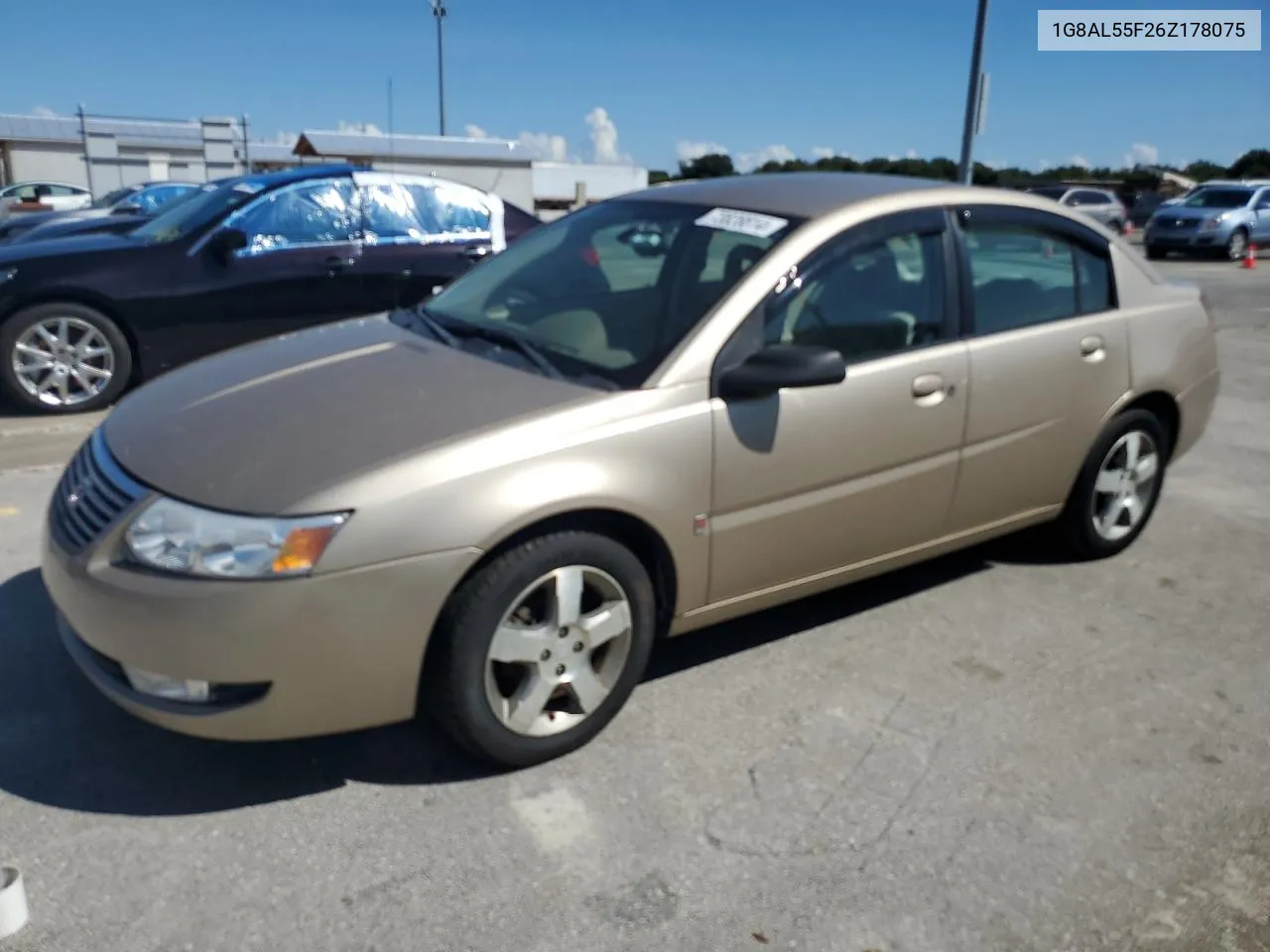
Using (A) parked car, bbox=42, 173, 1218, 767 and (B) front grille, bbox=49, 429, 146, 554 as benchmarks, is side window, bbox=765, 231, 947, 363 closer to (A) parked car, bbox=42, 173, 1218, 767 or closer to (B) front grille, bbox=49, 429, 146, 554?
(A) parked car, bbox=42, 173, 1218, 767

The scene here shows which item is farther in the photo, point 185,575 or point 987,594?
point 987,594

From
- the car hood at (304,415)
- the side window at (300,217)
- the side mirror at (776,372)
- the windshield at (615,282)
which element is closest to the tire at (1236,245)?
the side window at (300,217)

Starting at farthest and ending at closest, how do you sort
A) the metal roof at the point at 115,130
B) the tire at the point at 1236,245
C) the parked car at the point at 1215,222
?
the metal roof at the point at 115,130 → the tire at the point at 1236,245 → the parked car at the point at 1215,222

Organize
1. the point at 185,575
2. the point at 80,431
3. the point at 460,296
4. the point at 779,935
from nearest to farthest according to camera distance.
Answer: the point at 779,935 → the point at 185,575 → the point at 460,296 → the point at 80,431

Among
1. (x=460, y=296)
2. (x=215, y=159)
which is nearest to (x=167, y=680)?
(x=460, y=296)

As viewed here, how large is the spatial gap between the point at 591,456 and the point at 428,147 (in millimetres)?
36505

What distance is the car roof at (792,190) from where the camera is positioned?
364 centimetres

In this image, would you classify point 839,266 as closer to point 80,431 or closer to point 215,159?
point 80,431

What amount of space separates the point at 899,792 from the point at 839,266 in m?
1.60

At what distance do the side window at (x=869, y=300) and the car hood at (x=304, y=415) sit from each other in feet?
2.49

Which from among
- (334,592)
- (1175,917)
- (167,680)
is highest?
(334,592)

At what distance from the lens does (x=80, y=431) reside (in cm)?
639

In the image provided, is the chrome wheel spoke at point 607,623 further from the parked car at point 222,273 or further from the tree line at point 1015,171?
the tree line at point 1015,171

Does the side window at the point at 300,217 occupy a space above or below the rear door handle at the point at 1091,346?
above
